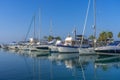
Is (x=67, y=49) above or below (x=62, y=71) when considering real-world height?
above

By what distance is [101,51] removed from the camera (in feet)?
144

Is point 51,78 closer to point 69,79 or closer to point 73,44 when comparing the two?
point 69,79

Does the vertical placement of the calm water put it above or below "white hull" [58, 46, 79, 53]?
below

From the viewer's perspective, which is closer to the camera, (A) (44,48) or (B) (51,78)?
(B) (51,78)

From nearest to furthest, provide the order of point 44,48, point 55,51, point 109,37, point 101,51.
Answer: point 101,51
point 55,51
point 44,48
point 109,37

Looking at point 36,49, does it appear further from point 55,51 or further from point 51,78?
point 51,78

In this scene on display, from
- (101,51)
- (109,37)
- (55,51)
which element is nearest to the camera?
(101,51)

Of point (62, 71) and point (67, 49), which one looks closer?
point (62, 71)

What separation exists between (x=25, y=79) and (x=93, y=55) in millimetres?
26158

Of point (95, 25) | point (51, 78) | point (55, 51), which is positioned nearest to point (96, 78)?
point (51, 78)

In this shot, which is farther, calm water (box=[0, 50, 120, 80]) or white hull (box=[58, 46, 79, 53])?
white hull (box=[58, 46, 79, 53])

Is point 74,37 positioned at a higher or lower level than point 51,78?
higher

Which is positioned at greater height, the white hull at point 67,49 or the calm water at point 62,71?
the white hull at point 67,49

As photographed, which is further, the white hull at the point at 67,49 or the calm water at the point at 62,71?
the white hull at the point at 67,49
